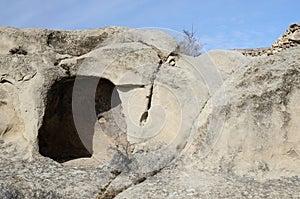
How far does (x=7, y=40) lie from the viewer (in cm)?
576

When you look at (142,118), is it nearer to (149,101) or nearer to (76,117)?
(149,101)

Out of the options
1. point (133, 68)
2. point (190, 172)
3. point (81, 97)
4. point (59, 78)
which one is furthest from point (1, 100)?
point (190, 172)

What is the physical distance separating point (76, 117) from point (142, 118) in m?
1.58

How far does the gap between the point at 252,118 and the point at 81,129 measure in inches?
126

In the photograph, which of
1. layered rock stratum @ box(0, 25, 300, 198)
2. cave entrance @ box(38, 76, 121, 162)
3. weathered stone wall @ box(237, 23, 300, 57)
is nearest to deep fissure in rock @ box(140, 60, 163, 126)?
layered rock stratum @ box(0, 25, 300, 198)

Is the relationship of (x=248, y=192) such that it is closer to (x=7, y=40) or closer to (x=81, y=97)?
(x=81, y=97)

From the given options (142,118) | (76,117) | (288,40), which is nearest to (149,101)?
(142,118)

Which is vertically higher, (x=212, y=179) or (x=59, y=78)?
(x=59, y=78)

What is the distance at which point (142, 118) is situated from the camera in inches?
204

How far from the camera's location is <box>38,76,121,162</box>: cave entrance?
6098 mm

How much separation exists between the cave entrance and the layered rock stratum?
0.02 metres

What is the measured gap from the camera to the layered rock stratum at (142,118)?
3889mm

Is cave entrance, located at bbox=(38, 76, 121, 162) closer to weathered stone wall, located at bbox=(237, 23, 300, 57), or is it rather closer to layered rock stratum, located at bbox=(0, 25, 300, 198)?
layered rock stratum, located at bbox=(0, 25, 300, 198)

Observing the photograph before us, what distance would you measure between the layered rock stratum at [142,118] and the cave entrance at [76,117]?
0.02 meters
